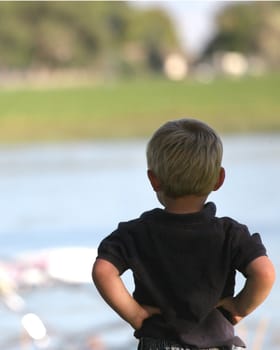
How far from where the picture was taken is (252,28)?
15.9 meters

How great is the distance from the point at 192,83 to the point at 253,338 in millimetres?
10517

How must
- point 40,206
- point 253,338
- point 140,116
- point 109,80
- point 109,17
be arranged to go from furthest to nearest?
point 109,17, point 109,80, point 140,116, point 40,206, point 253,338

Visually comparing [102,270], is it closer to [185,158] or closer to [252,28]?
[185,158]

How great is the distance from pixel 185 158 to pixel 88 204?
21.1ft

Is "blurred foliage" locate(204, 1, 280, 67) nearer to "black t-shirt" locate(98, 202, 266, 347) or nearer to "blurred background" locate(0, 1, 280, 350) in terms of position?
"blurred background" locate(0, 1, 280, 350)

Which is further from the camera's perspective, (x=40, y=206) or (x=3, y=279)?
(x=40, y=206)

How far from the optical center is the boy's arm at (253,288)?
3.34 ft

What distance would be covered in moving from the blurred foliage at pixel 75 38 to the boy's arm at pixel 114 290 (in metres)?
15.4

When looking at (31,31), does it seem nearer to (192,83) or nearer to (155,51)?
(155,51)

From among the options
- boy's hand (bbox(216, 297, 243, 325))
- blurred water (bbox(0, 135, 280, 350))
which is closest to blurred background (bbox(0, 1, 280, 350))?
blurred water (bbox(0, 135, 280, 350))

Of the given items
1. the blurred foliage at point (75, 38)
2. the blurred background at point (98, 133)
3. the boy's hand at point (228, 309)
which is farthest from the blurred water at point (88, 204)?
the blurred foliage at point (75, 38)

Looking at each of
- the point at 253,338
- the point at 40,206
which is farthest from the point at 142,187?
the point at 253,338

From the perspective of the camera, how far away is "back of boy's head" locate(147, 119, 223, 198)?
101 cm

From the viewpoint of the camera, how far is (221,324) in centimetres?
106
